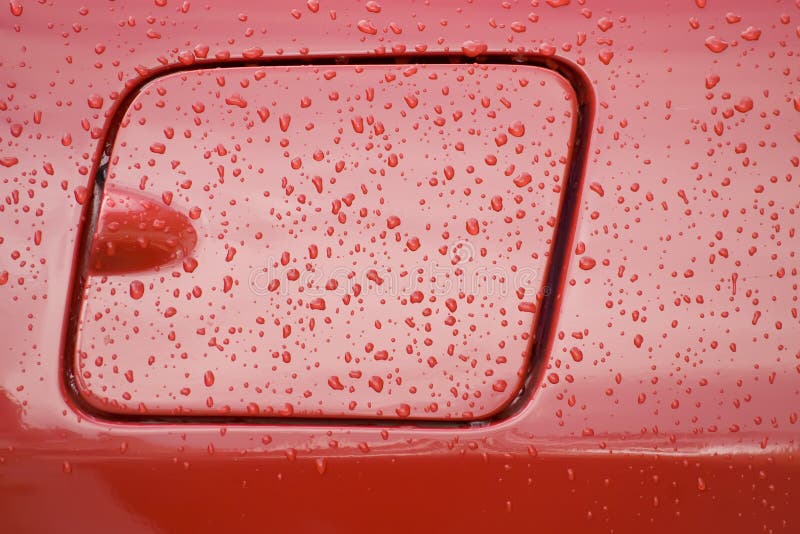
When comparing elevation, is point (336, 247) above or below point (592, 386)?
above

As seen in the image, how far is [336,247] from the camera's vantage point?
783 millimetres

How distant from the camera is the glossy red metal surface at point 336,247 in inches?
30.5

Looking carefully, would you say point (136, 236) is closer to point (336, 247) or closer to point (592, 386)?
point (336, 247)

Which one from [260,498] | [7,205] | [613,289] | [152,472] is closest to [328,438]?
[260,498]

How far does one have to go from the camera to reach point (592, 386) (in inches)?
30.3

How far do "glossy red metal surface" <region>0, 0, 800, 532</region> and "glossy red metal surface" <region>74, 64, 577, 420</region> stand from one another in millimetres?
39

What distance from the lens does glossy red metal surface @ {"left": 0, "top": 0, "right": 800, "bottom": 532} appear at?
766mm

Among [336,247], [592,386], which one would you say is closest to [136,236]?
[336,247]

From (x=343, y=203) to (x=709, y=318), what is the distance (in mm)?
464

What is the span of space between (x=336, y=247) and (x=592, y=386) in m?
0.35

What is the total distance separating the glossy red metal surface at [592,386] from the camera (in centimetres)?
77

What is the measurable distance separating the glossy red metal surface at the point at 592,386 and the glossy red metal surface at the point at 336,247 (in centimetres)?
4

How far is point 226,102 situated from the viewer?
827mm

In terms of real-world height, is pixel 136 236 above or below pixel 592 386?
above
